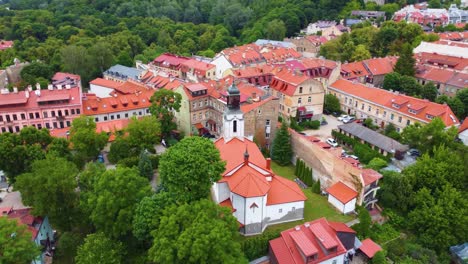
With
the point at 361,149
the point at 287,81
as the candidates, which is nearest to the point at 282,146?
the point at 361,149

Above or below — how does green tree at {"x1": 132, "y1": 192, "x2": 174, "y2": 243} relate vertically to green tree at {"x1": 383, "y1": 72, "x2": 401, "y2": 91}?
below

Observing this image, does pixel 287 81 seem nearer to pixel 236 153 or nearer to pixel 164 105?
pixel 164 105

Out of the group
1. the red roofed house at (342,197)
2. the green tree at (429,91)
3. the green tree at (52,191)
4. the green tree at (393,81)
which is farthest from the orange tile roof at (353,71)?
the green tree at (52,191)

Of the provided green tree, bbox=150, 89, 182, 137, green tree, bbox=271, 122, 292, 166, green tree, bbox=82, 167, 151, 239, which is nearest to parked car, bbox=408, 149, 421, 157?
green tree, bbox=271, 122, 292, 166

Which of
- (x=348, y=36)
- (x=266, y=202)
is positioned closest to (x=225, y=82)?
(x=266, y=202)

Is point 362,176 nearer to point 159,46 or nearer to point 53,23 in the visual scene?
point 159,46

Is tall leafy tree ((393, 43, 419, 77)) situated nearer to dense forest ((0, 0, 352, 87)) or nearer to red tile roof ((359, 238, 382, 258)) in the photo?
red tile roof ((359, 238, 382, 258))
